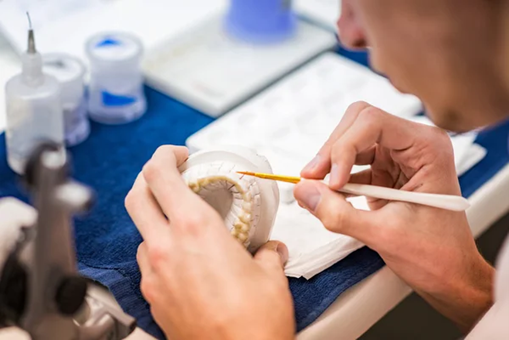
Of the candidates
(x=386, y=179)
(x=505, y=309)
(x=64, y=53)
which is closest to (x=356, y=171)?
(x=386, y=179)

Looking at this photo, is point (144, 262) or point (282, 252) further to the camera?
point (282, 252)

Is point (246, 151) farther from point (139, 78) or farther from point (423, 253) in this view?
point (139, 78)

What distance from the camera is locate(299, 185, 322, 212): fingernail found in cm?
83

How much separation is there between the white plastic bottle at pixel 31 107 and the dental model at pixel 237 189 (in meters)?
0.30

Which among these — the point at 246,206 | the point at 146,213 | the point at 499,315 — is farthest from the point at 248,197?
the point at 499,315

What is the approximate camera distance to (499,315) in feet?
2.59

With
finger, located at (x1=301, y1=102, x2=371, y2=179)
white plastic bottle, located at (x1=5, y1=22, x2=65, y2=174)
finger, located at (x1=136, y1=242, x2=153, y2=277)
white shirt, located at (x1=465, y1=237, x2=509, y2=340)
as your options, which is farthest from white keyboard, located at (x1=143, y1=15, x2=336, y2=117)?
white shirt, located at (x1=465, y1=237, x2=509, y2=340)

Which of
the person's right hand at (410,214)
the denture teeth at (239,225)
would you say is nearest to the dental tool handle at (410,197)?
the person's right hand at (410,214)

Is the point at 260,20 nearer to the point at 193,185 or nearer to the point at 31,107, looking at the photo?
the point at 31,107

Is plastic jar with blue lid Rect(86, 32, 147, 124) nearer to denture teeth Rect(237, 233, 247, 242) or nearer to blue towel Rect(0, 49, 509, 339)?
blue towel Rect(0, 49, 509, 339)

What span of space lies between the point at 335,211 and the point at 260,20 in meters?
0.67

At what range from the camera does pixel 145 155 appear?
1.16 metres

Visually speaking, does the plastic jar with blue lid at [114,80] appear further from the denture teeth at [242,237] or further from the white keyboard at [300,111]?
the denture teeth at [242,237]

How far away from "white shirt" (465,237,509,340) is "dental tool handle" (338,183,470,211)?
78 millimetres
